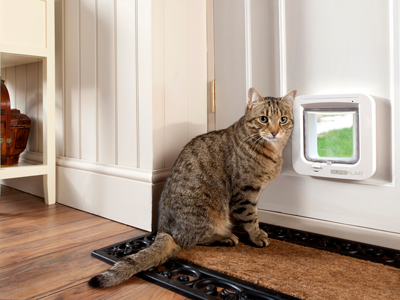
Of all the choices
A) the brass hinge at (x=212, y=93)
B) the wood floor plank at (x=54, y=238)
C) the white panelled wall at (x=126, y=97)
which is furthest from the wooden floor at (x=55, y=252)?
the brass hinge at (x=212, y=93)

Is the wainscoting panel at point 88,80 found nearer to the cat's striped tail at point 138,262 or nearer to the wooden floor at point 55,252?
the wooden floor at point 55,252

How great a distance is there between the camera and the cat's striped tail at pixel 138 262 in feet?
2.66

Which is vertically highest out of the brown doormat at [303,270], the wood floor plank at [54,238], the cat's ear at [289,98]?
the cat's ear at [289,98]

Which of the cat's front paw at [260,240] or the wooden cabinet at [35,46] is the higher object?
the wooden cabinet at [35,46]

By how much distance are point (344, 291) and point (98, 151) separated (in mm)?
1185

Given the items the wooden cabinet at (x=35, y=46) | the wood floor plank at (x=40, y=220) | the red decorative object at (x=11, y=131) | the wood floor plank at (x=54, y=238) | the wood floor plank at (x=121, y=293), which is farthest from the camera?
the red decorative object at (x=11, y=131)

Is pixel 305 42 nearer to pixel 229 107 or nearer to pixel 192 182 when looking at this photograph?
pixel 229 107

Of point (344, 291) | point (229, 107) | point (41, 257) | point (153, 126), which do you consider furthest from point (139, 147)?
point (344, 291)

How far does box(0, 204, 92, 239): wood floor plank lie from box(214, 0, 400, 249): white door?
809mm

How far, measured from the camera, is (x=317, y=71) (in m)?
1.21

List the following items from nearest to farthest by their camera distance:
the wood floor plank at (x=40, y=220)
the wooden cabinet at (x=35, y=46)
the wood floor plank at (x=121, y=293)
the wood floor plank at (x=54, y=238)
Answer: the wood floor plank at (x=121, y=293), the wood floor plank at (x=54, y=238), the wood floor plank at (x=40, y=220), the wooden cabinet at (x=35, y=46)

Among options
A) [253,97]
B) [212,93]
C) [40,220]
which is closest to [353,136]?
[253,97]

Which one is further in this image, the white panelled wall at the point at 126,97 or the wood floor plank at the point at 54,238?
the white panelled wall at the point at 126,97

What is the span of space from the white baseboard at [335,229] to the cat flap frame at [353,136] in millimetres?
184
